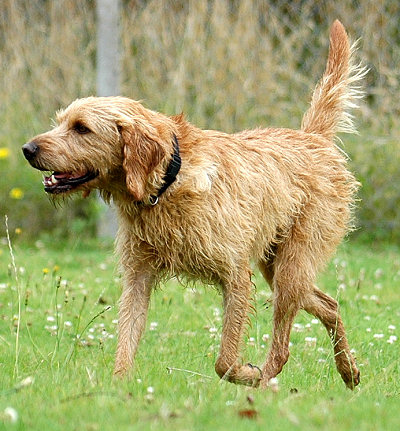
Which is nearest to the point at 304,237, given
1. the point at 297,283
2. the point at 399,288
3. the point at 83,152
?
the point at 297,283

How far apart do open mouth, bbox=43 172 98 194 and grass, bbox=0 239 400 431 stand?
1.46 feet

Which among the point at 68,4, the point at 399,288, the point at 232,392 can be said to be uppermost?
the point at 232,392

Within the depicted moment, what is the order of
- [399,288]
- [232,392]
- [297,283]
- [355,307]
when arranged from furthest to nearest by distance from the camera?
A: 1. [399,288]
2. [355,307]
3. [297,283]
4. [232,392]

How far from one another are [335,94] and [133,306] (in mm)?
1963

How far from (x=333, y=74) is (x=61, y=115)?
1933mm

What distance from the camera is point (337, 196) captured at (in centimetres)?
557

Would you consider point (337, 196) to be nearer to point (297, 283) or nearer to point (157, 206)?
point (297, 283)

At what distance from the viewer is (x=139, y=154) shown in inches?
179

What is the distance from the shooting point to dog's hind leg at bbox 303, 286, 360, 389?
508 centimetres

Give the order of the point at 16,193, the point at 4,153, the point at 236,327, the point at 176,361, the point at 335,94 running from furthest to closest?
the point at 4,153, the point at 16,193, the point at 335,94, the point at 176,361, the point at 236,327

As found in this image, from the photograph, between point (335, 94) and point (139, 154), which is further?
point (335, 94)

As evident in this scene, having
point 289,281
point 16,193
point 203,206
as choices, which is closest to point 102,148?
point 203,206

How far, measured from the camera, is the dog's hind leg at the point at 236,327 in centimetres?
470

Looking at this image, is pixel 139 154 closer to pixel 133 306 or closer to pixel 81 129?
pixel 81 129
